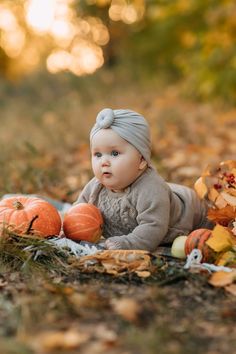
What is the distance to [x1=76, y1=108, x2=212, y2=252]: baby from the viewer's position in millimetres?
3527

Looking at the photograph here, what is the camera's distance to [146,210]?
3555 mm

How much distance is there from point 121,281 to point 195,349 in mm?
807

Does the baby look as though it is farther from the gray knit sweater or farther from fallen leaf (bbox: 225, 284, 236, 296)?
fallen leaf (bbox: 225, 284, 236, 296)

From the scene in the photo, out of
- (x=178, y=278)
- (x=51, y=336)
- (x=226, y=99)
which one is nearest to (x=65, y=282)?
(x=178, y=278)

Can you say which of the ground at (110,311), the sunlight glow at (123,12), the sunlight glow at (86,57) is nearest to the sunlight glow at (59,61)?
the sunlight glow at (86,57)

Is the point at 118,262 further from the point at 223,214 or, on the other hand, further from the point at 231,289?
the point at 223,214

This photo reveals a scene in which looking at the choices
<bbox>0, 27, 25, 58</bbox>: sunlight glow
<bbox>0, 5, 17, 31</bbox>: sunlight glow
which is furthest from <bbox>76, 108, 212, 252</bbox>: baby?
<bbox>0, 27, 25, 58</bbox>: sunlight glow

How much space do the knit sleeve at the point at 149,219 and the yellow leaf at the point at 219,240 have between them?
0.39 m

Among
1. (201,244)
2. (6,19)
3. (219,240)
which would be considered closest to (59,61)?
(6,19)

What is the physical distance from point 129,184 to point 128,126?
34 cm

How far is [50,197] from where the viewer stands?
534 centimetres

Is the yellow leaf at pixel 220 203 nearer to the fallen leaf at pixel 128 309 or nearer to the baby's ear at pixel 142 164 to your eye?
the baby's ear at pixel 142 164

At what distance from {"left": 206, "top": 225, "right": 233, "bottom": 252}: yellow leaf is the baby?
1.28 ft

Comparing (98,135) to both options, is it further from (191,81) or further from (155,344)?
(191,81)
